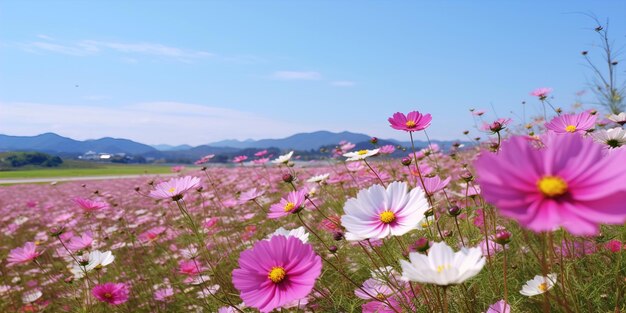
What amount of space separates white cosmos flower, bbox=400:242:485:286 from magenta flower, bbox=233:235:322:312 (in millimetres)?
170

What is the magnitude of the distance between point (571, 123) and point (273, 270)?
105 centimetres

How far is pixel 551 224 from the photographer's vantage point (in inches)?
16.3

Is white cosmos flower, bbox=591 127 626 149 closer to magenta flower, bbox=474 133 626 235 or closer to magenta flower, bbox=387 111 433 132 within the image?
magenta flower, bbox=387 111 433 132

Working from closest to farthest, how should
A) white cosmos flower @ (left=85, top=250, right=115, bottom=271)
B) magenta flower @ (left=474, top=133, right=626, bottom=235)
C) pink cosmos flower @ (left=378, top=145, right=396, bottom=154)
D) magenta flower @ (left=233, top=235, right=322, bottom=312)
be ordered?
magenta flower @ (left=474, top=133, right=626, bottom=235)
magenta flower @ (left=233, top=235, right=322, bottom=312)
white cosmos flower @ (left=85, top=250, right=115, bottom=271)
pink cosmos flower @ (left=378, top=145, right=396, bottom=154)

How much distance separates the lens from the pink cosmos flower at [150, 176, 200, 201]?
3.96 ft

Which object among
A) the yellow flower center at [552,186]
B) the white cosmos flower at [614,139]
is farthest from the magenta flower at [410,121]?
the yellow flower center at [552,186]

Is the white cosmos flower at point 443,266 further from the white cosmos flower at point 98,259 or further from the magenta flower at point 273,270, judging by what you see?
the white cosmos flower at point 98,259

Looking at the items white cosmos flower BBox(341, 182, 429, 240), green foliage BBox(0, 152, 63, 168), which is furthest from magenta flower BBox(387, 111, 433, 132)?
green foliage BBox(0, 152, 63, 168)

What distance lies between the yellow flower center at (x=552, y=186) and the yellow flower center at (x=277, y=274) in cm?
45

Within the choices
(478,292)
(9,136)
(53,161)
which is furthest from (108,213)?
(53,161)

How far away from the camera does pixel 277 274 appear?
74 centimetres

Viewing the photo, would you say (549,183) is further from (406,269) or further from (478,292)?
(478,292)

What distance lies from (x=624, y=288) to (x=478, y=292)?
0.40 m

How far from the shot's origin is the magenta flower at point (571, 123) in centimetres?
122
